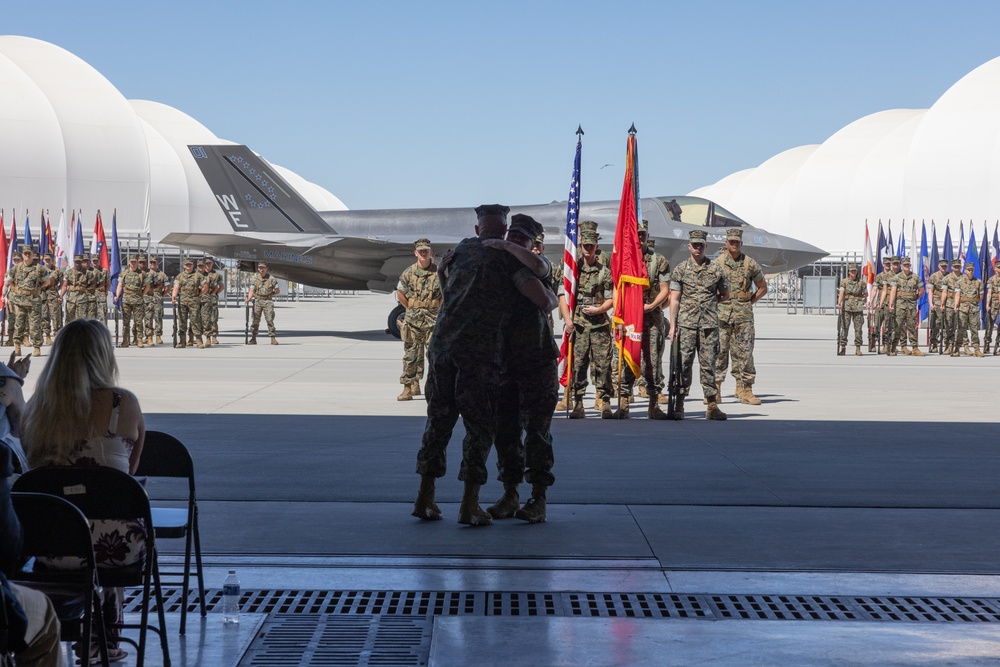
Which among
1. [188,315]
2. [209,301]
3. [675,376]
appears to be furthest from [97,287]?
[675,376]

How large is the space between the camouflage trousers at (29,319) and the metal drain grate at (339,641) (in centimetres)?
1709

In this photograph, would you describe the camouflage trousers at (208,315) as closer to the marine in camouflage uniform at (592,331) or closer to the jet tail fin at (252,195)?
the jet tail fin at (252,195)

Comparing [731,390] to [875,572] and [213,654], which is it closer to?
[875,572]

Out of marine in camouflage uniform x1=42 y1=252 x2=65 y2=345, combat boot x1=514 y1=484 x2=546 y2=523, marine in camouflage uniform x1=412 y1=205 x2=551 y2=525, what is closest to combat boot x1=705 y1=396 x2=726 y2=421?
combat boot x1=514 y1=484 x2=546 y2=523

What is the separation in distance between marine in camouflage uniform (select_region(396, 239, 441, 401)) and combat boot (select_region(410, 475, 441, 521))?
6.73 m

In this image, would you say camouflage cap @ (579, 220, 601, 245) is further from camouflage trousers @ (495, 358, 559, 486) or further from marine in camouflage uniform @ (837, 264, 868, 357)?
marine in camouflage uniform @ (837, 264, 868, 357)

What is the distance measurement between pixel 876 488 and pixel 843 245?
71132 mm

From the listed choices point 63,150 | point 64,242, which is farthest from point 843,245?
point 64,242

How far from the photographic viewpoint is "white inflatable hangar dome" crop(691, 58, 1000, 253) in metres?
60.3

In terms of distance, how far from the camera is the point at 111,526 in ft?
12.8

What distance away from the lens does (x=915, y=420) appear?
37.7 ft

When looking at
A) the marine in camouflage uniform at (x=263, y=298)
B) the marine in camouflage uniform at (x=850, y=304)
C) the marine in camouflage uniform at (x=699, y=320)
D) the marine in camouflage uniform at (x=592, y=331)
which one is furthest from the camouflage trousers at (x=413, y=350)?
the marine in camouflage uniform at (x=850, y=304)

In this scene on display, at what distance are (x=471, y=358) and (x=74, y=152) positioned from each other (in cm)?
6271

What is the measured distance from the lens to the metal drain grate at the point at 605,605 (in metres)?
4.71
